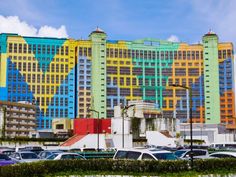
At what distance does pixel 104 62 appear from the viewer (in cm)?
15362

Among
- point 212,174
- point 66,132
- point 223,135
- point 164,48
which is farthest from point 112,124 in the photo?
point 164,48

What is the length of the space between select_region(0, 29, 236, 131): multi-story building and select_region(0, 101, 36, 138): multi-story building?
14399mm


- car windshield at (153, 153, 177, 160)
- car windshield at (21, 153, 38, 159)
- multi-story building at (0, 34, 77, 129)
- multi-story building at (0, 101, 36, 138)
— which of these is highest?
multi-story building at (0, 34, 77, 129)

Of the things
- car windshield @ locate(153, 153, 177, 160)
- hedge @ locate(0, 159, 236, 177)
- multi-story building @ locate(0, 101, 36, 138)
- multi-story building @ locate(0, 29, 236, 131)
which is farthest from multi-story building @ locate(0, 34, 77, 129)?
hedge @ locate(0, 159, 236, 177)

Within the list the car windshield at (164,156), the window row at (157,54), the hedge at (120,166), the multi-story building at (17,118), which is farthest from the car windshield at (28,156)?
the window row at (157,54)

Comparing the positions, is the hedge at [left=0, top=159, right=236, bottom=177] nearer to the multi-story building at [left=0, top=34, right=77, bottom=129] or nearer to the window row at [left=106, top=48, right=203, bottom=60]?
the multi-story building at [left=0, top=34, right=77, bottom=129]

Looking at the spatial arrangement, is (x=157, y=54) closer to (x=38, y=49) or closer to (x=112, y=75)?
(x=112, y=75)

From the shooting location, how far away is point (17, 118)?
126m

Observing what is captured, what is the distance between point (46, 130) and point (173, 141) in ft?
210

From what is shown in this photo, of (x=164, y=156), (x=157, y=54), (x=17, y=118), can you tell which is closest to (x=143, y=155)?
(x=164, y=156)

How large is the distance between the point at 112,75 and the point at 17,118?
43.8 metres

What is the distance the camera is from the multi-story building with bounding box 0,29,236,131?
488 ft

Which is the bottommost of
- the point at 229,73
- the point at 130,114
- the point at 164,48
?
the point at 130,114

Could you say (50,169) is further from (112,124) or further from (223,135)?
(223,135)
